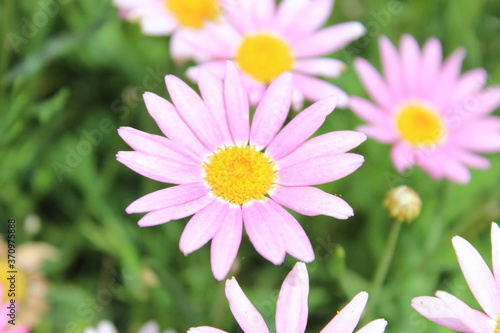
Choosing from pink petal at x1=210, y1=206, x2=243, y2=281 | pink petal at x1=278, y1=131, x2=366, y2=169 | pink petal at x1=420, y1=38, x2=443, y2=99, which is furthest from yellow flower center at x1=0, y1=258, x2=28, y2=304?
pink petal at x1=420, y1=38, x2=443, y2=99

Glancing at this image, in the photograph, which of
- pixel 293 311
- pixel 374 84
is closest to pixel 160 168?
pixel 293 311

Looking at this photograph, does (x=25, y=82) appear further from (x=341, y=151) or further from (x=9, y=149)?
(x=341, y=151)

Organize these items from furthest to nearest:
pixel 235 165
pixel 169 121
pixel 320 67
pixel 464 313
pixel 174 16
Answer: pixel 174 16 < pixel 320 67 < pixel 235 165 < pixel 169 121 < pixel 464 313

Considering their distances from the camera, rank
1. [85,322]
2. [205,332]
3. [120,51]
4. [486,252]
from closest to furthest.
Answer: [205,332] → [85,322] → [486,252] → [120,51]

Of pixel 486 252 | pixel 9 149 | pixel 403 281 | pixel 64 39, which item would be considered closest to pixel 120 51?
pixel 64 39

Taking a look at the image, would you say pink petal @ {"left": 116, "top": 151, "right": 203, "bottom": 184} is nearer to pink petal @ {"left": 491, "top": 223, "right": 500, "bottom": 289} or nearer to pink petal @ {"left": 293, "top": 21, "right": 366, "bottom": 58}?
pink petal @ {"left": 491, "top": 223, "right": 500, "bottom": 289}

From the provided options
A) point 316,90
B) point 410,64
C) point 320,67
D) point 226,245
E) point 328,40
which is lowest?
point 226,245

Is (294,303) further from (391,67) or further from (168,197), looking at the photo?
(391,67)
